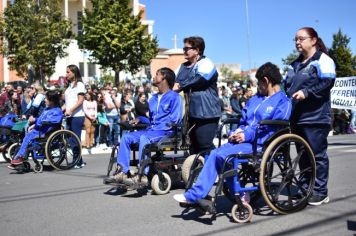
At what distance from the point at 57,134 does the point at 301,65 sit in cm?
524

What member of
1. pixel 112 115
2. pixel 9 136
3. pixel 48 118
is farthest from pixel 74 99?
pixel 112 115

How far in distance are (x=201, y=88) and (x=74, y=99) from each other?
150 inches

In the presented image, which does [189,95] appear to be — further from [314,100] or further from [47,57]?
[47,57]

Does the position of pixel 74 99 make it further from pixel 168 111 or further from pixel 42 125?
pixel 168 111

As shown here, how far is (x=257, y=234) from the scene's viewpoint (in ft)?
15.6

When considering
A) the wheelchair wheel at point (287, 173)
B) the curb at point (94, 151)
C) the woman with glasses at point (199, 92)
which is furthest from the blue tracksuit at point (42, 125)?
the wheelchair wheel at point (287, 173)

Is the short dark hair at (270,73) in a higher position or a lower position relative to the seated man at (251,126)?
→ higher

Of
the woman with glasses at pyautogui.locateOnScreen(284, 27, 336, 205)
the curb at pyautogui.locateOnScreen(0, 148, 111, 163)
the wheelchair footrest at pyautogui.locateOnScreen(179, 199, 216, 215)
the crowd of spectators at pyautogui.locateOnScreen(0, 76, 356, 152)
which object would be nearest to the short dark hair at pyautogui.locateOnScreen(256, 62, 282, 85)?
the woman with glasses at pyautogui.locateOnScreen(284, 27, 336, 205)

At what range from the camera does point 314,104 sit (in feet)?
19.2

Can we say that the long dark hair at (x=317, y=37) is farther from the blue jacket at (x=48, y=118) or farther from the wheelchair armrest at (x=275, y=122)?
the blue jacket at (x=48, y=118)

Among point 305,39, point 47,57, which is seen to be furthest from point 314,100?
point 47,57

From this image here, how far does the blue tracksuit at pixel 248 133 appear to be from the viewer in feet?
16.4

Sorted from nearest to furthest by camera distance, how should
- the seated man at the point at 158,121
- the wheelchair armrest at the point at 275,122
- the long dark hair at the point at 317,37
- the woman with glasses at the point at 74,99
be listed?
the wheelchair armrest at the point at 275,122 < the long dark hair at the point at 317,37 < the seated man at the point at 158,121 < the woman with glasses at the point at 74,99

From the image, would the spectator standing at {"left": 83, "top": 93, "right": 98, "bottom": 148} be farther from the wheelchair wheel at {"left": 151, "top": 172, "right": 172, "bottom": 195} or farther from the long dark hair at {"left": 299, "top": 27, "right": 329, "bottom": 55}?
the long dark hair at {"left": 299, "top": 27, "right": 329, "bottom": 55}
